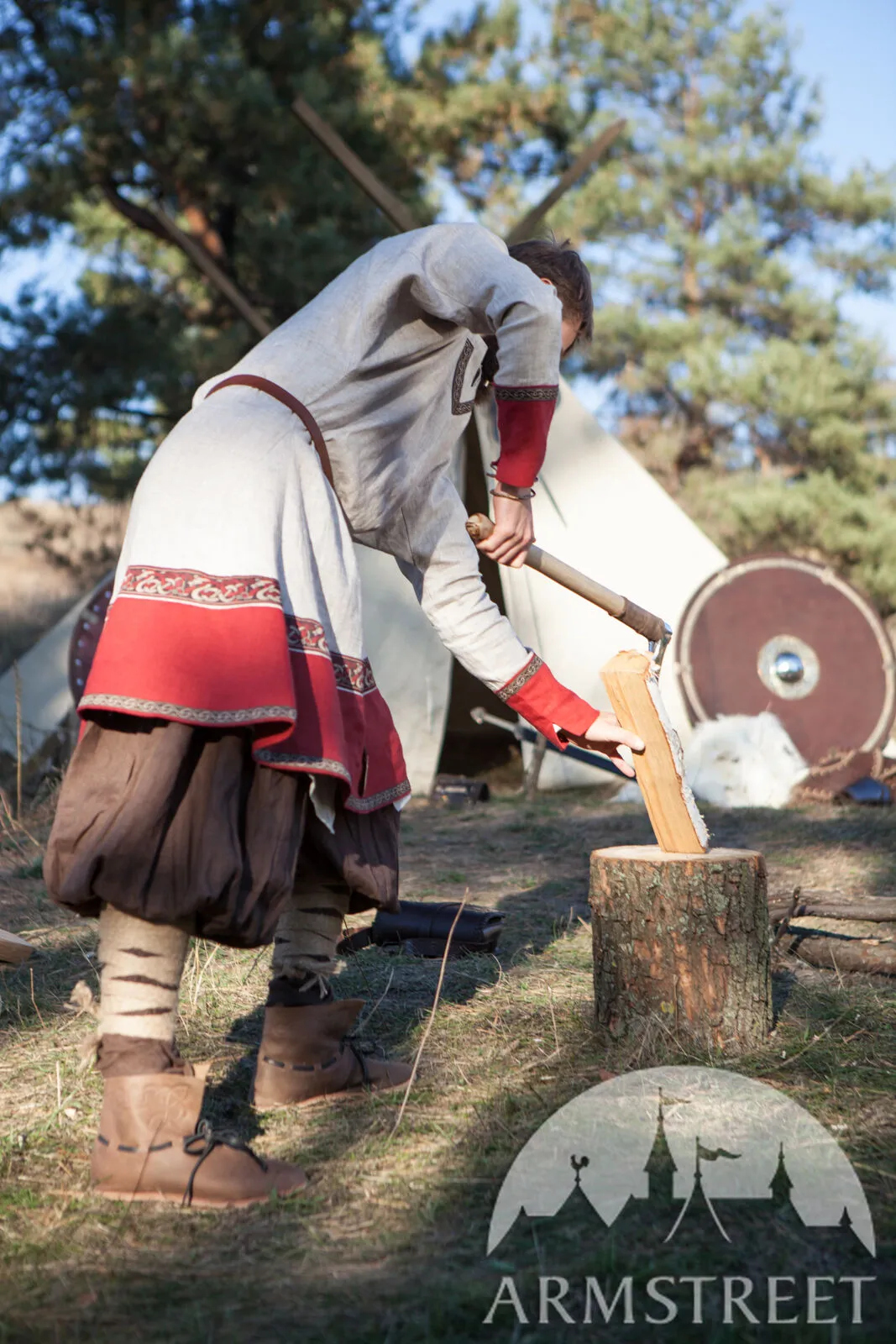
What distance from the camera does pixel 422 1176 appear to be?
1578 millimetres

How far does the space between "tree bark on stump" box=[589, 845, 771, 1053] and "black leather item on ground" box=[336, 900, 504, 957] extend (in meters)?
0.68

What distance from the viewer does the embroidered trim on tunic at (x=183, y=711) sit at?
1.49m

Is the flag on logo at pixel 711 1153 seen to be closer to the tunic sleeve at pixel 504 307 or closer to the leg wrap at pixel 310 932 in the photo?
the leg wrap at pixel 310 932

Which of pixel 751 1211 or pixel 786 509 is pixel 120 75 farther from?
pixel 751 1211

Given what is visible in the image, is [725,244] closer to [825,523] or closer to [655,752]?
[825,523]

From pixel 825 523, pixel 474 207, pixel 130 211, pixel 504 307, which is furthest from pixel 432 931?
pixel 474 207

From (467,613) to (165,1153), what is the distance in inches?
36.1

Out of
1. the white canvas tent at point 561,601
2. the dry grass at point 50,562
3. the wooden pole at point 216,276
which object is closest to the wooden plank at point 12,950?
the white canvas tent at point 561,601

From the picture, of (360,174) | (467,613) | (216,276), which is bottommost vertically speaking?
(467,613)

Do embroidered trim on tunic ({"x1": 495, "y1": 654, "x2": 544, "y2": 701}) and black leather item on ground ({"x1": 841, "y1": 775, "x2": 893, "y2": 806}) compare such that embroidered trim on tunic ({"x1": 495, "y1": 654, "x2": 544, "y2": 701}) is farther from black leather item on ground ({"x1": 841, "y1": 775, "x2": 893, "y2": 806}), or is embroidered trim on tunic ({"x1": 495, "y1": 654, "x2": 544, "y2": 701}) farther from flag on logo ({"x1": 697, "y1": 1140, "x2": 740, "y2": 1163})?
black leather item on ground ({"x1": 841, "y1": 775, "x2": 893, "y2": 806})

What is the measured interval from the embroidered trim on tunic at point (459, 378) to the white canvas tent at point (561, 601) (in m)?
3.99

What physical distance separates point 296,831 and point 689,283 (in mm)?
12982

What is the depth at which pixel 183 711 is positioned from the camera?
1.50 metres

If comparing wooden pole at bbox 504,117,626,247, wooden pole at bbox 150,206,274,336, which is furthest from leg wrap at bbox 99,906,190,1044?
wooden pole at bbox 150,206,274,336
